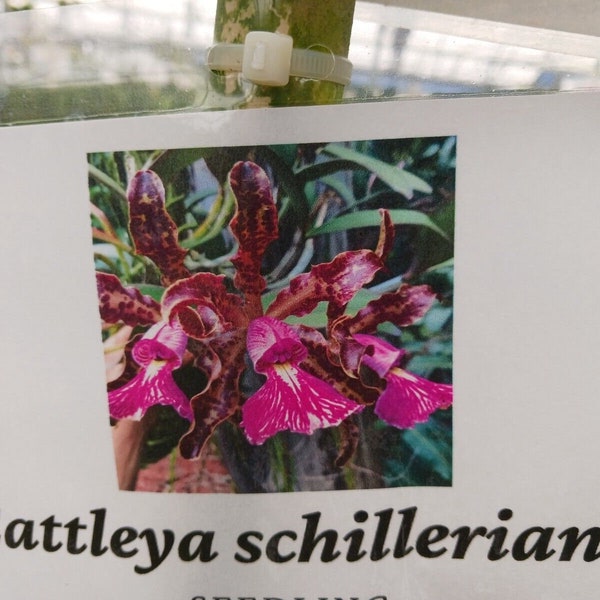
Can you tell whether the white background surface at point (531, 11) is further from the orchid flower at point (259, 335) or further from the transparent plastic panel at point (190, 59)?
the orchid flower at point (259, 335)

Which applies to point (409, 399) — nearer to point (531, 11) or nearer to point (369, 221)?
point (369, 221)

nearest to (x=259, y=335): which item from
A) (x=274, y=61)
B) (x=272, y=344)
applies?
(x=272, y=344)

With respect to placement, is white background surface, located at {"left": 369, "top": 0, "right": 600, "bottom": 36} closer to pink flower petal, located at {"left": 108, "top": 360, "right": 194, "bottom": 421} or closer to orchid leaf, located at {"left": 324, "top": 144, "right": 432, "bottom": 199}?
orchid leaf, located at {"left": 324, "top": 144, "right": 432, "bottom": 199}

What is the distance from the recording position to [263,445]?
264 mm

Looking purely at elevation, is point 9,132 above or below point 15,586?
above

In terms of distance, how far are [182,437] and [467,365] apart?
0.45 ft

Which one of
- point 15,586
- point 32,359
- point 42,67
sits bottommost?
point 15,586

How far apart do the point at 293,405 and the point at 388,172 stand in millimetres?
116

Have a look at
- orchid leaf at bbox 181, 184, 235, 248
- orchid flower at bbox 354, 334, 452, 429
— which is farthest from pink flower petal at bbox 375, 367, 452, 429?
orchid leaf at bbox 181, 184, 235, 248

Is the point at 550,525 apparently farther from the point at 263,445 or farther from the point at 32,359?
the point at 32,359

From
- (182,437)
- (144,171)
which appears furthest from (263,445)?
(144,171)

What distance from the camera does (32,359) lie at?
27 centimetres

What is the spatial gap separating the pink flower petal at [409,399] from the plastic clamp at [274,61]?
0.14 m

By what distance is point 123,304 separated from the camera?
261mm
